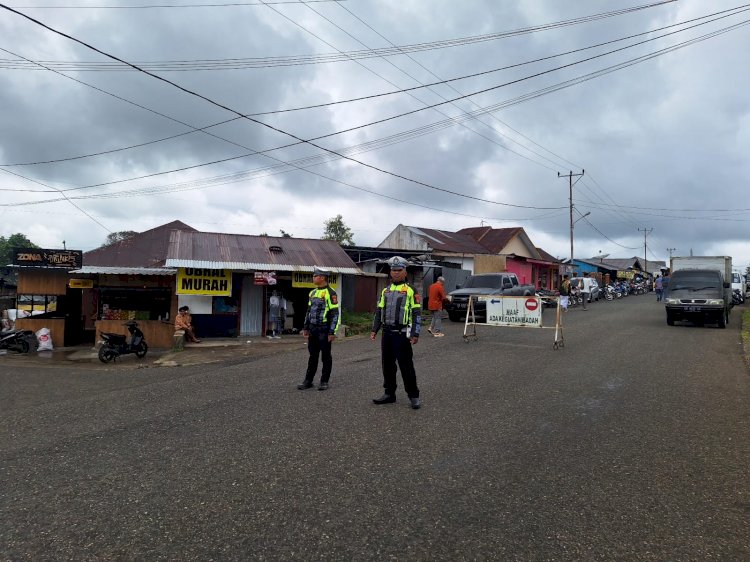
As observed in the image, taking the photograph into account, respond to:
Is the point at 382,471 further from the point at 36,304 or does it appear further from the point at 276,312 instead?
the point at 36,304

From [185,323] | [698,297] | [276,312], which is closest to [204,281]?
[185,323]

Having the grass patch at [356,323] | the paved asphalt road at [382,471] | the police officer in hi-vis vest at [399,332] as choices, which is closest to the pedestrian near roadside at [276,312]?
the grass patch at [356,323]

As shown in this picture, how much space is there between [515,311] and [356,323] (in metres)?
7.09

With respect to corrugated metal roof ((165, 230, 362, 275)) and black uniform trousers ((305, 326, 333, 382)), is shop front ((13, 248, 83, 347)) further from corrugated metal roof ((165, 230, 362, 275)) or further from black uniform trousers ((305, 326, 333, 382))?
black uniform trousers ((305, 326, 333, 382))

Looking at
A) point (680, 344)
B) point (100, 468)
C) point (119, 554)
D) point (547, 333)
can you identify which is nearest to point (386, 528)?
point (119, 554)

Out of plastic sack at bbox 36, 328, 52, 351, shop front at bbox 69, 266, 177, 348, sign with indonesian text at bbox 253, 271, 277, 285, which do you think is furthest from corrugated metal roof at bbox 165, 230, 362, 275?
plastic sack at bbox 36, 328, 52, 351

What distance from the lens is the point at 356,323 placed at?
61.3ft

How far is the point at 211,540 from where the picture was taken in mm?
3115

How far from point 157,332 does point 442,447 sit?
12.9m

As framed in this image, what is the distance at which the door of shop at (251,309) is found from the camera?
16502 mm

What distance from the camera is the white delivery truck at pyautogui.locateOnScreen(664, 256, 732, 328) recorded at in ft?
55.8

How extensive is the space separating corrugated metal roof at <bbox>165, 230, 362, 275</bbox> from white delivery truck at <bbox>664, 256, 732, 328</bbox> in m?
11.0

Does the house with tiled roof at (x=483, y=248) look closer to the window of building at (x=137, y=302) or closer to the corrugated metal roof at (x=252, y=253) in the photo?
the corrugated metal roof at (x=252, y=253)

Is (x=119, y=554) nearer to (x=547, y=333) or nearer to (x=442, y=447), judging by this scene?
(x=442, y=447)
